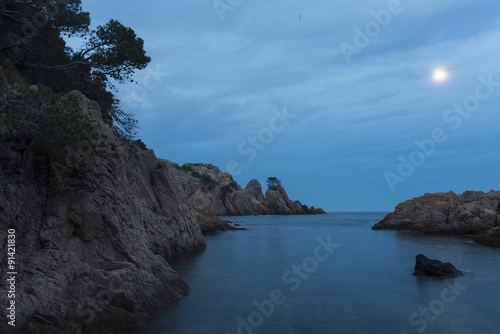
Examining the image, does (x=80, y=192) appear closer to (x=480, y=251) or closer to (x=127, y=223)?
(x=127, y=223)

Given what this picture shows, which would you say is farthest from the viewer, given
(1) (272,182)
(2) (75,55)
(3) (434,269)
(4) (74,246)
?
(1) (272,182)

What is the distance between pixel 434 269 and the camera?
16781 millimetres

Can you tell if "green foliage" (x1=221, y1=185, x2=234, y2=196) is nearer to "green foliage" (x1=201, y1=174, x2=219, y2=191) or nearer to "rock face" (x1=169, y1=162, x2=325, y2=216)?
"rock face" (x1=169, y1=162, x2=325, y2=216)

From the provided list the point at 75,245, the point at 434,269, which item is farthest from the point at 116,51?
the point at 434,269

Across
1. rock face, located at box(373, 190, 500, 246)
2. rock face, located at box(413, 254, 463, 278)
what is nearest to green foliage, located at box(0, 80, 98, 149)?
rock face, located at box(413, 254, 463, 278)

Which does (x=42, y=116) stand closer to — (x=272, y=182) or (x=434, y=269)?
(x=434, y=269)

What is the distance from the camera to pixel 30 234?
9594 mm

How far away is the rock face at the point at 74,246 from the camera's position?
8.41 m

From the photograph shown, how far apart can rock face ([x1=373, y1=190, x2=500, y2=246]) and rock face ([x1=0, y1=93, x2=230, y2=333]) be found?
98.9ft

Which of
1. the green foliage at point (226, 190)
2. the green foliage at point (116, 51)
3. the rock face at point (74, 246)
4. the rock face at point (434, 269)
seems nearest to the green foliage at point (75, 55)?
the green foliage at point (116, 51)

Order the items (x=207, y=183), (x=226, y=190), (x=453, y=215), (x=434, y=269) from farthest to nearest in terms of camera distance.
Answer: (x=226, y=190), (x=207, y=183), (x=453, y=215), (x=434, y=269)

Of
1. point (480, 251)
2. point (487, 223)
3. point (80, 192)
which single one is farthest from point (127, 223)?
point (487, 223)

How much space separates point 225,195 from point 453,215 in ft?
272

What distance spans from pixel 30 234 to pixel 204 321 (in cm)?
550
